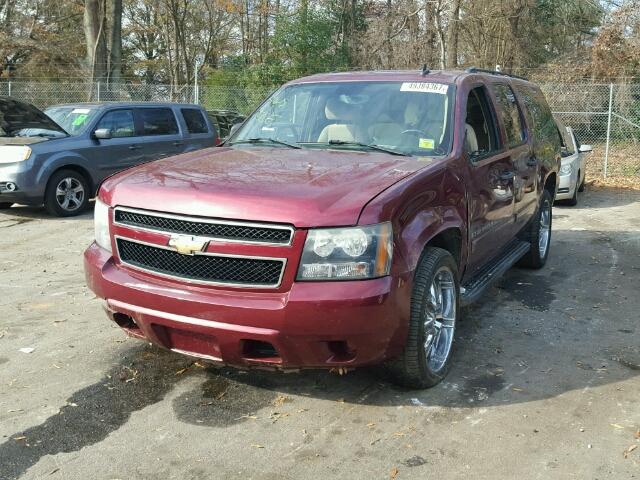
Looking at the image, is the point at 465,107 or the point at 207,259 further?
the point at 465,107

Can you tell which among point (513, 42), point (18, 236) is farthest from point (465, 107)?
point (513, 42)

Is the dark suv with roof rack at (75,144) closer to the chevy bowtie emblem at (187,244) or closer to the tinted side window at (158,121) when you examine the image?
the tinted side window at (158,121)

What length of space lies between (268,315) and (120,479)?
1006mm

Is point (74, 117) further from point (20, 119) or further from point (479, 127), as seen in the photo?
point (479, 127)

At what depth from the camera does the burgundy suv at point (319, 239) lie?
322 centimetres

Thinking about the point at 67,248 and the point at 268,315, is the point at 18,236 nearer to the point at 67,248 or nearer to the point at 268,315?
the point at 67,248

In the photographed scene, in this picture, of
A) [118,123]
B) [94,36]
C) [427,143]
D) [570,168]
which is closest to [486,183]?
[427,143]

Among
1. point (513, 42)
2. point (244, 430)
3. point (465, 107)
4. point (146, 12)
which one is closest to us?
point (244, 430)

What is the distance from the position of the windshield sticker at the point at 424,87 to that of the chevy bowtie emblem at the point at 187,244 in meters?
2.20

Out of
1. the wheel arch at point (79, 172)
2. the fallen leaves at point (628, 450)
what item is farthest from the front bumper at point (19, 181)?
the fallen leaves at point (628, 450)

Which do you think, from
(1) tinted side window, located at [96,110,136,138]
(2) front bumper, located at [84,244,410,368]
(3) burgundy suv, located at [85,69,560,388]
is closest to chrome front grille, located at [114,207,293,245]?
(3) burgundy suv, located at [85,69,560,388]

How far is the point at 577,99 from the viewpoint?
17.9 m

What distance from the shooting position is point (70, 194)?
9.85 metres

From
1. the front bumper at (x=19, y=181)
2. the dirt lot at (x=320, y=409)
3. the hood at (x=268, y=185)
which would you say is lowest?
the dirt lot at (x=320, y=409)
